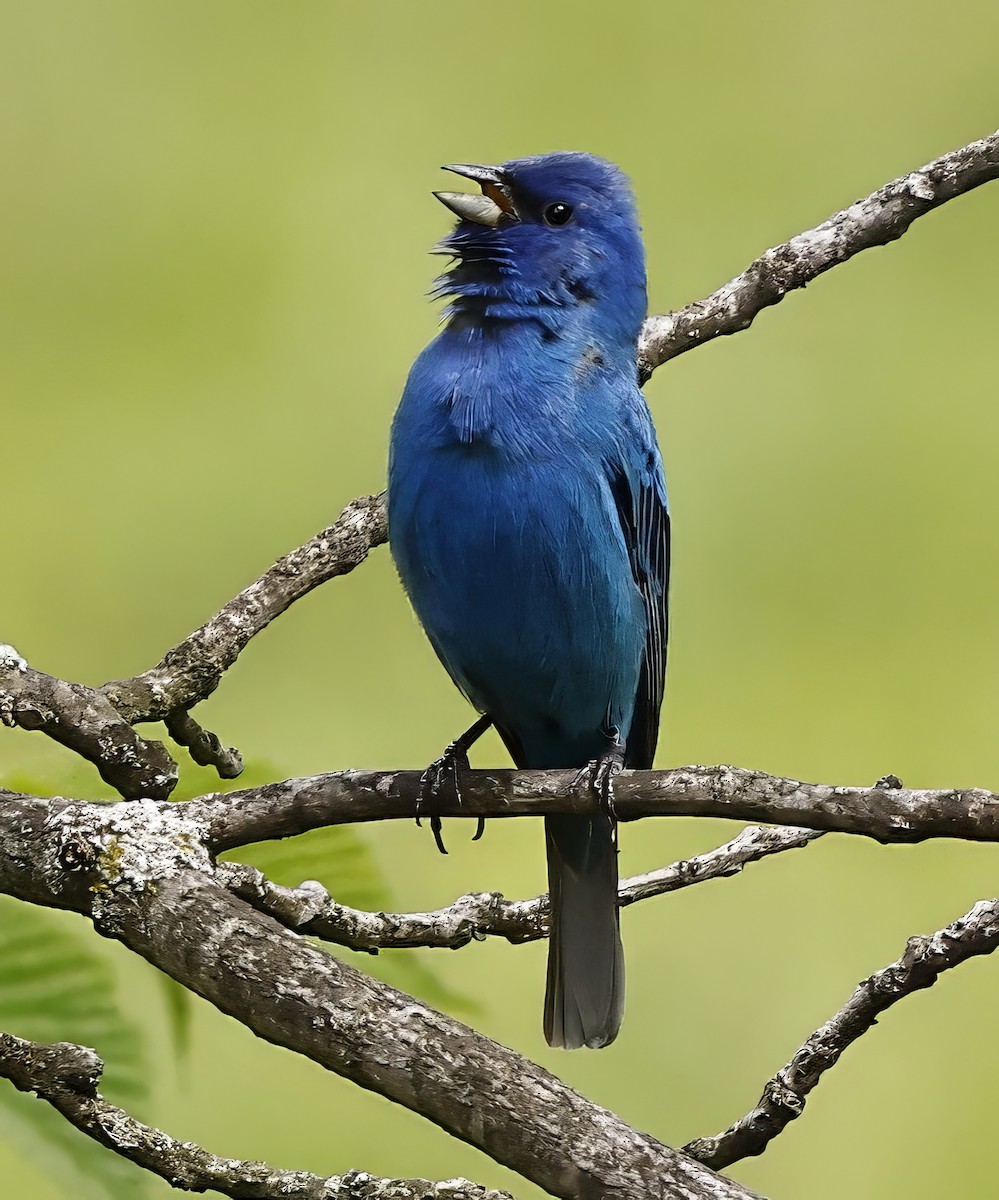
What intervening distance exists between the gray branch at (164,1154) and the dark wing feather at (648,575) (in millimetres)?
1184

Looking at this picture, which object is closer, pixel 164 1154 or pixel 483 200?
pixel 164 1154

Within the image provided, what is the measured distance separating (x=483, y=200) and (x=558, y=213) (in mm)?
154

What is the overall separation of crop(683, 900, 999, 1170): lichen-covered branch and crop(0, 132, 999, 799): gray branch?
41.4 inches

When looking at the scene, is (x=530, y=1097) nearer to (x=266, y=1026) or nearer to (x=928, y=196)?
(x=266, y=1026)

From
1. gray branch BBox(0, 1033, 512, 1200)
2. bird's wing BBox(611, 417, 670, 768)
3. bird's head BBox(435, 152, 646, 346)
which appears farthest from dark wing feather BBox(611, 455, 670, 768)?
gray branch BBox(0, 1033, 512, 1200)

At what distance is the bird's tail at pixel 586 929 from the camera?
2.76 m

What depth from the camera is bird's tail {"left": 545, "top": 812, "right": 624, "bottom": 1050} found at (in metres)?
2.76

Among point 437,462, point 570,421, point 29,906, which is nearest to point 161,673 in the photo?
point 29,906

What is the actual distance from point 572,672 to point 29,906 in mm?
1056

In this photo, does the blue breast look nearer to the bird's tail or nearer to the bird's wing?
the bird's wing

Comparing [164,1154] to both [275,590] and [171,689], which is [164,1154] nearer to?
[171,689]

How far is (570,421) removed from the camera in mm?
2518

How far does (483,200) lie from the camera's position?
2.77m

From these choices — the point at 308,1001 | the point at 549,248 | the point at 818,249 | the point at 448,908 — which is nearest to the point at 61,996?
the point at 448,908
